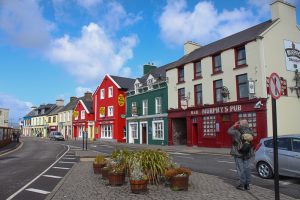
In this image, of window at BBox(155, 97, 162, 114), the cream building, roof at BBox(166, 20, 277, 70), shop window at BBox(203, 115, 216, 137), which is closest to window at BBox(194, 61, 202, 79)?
the cream building

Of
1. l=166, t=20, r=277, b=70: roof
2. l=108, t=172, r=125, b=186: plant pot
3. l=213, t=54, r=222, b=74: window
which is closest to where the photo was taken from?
l=108, t=172, r=125, b=186: plant pot

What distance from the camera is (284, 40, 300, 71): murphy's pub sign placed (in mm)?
28734

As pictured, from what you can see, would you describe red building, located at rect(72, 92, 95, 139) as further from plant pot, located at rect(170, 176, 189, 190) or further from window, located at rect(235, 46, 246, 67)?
plant pot, located at rect(170, 176, 189, 190)

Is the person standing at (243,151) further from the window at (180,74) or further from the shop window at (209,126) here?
the window at (180,74)

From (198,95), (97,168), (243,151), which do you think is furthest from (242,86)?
(243,151)

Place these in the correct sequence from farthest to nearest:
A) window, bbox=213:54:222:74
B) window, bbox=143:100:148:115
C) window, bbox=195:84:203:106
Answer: window, bbox=143:100:148:115
window, bbox=195:84:203:106
window, bbox=213:54:222:74

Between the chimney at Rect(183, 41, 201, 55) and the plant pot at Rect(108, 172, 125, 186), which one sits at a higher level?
the chimney at Rect(183, 41, 201, 55)

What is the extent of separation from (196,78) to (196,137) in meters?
6.03

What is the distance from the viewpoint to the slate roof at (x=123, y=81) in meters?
51.6

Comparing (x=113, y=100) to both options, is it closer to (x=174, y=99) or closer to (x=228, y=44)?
(x=174, y=99)

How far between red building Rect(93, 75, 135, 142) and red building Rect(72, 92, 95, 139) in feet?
9.39

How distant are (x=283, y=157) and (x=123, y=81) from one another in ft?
142

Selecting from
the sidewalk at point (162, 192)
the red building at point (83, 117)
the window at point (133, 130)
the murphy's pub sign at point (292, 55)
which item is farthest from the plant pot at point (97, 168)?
the red building at point (83, 117)

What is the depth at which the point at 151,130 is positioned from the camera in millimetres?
40719
